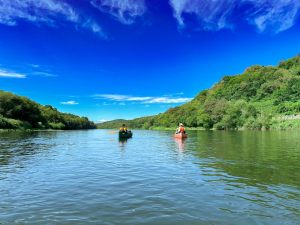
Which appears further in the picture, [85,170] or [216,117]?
[216,117]

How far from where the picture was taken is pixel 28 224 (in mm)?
11016

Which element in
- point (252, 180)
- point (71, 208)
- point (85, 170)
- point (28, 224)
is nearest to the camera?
point (28, 224)

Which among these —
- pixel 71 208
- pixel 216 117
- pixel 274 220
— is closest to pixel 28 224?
pixel 71 208

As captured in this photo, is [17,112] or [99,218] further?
[17,112]

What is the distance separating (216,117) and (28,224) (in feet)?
537

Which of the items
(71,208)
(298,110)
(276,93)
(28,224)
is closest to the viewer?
(28,224)

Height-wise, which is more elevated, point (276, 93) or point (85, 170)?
point (276, 93)

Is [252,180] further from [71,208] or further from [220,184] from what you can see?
[71,208]

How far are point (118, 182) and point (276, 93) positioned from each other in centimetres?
18527

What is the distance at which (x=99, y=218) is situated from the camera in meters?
11.7

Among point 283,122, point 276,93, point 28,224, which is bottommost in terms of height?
point 28,224

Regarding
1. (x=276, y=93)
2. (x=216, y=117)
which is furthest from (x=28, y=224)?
(x=276, y=93)

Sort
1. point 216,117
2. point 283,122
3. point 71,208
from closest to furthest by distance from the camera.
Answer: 1. point 71,208
2. point 283,122
3. point 216,117

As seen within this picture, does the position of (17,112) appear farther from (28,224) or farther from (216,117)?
(28,224)
